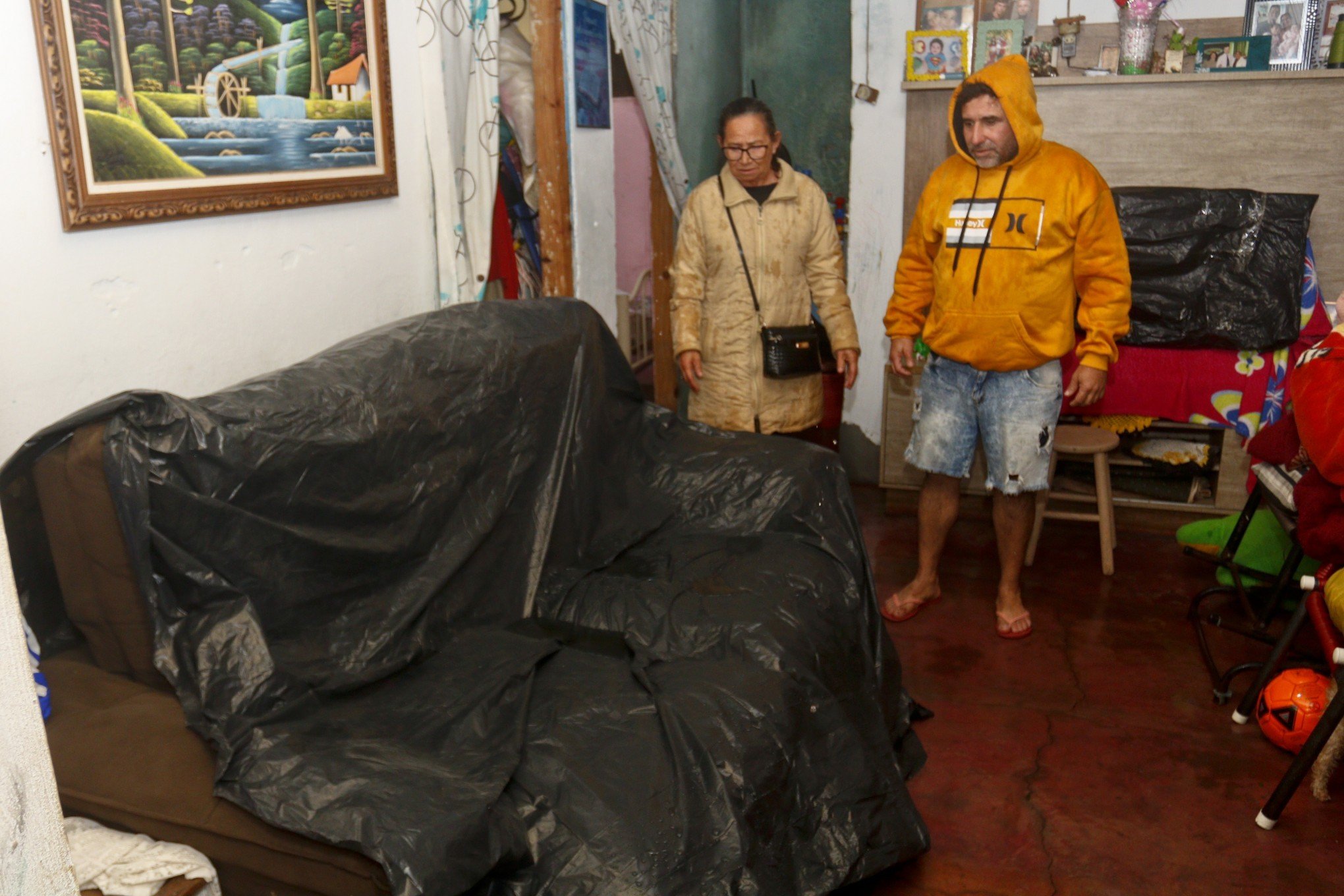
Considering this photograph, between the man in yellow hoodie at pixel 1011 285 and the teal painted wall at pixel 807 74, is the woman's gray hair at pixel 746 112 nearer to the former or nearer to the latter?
the man in yellow hoodie at pixel 1011 285

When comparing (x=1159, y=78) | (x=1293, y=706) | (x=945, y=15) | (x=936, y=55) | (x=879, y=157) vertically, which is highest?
(x=945, y=15)

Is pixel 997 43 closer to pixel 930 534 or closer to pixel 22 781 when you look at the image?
pixel 930 534

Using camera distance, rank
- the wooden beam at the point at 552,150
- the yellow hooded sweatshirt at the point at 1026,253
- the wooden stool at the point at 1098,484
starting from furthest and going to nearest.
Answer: the wooden stool at the point at 1098,484 → the wooden beam at the point at 552,150 → the yellow hooded sweatshirt at the point at 1026,253

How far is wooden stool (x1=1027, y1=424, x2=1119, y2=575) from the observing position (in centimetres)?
348

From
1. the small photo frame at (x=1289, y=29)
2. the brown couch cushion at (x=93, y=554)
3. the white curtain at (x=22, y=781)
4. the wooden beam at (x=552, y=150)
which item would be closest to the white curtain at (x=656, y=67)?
the wooden beam at (x=552, y=150)

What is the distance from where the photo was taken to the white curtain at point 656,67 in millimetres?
3541

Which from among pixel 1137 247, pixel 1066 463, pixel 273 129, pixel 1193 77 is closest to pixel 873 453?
pixel 1066 463

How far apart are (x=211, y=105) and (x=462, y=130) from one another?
0.85 metres

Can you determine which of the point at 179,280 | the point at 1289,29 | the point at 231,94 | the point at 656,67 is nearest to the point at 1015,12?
the point at 1289,29

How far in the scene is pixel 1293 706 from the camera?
2.42 m

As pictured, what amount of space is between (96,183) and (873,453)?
3286mm

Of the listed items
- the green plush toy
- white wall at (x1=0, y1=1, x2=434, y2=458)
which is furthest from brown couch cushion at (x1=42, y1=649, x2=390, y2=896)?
the green plush toy

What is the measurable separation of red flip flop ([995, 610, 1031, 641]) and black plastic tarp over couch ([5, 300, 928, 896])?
2.29ft

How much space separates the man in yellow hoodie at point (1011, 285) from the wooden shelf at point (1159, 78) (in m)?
0.91
